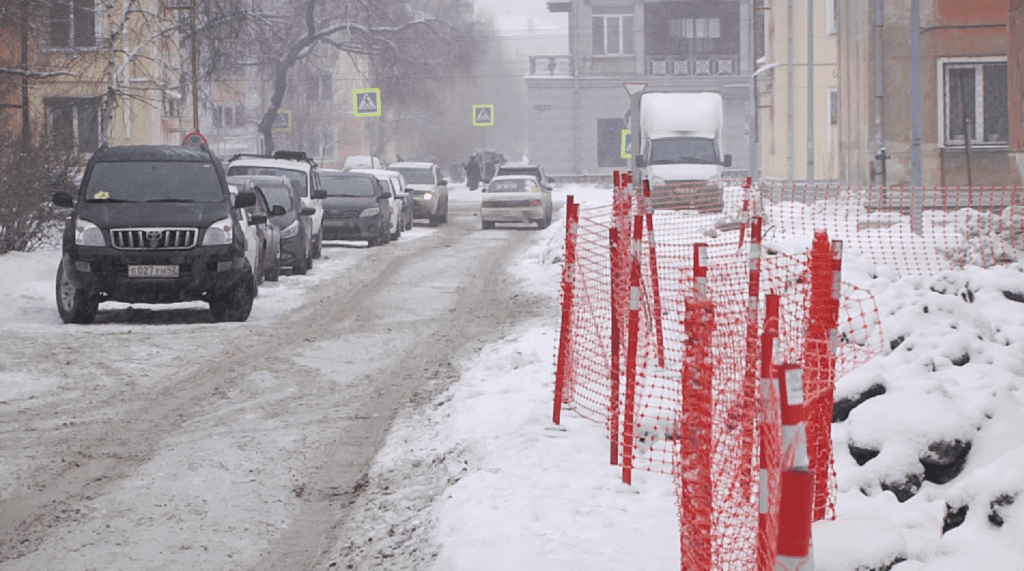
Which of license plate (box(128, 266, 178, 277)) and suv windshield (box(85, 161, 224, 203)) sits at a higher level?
suv windshield (box(85, 161, 224, 203))

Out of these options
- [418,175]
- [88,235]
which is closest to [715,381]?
[88,235]

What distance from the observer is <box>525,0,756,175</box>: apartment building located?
61.6 metres

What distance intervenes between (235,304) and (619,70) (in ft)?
162

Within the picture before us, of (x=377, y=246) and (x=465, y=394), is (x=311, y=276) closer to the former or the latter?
(x=377, y=246)

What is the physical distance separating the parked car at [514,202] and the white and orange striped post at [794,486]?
99.9ft

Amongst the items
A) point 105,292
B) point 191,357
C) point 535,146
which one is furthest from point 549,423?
point 535,146

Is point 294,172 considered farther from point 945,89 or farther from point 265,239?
point 945,89

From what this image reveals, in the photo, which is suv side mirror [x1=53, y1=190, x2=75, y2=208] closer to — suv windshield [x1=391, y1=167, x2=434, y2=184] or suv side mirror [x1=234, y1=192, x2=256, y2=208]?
suv side mirror [x1=234, y1=192, x2=256, y2=208]

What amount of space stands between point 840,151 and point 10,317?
873 inches

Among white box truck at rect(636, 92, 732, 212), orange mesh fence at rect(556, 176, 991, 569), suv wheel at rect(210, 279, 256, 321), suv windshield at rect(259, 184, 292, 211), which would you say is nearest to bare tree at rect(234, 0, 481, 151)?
white box truck at rect(636, 92, 732, 212)

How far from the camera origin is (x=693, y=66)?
62406mm

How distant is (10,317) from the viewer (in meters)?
14.8

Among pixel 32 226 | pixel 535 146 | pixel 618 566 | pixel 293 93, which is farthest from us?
pixel 293 93

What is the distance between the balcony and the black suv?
4889 cm
